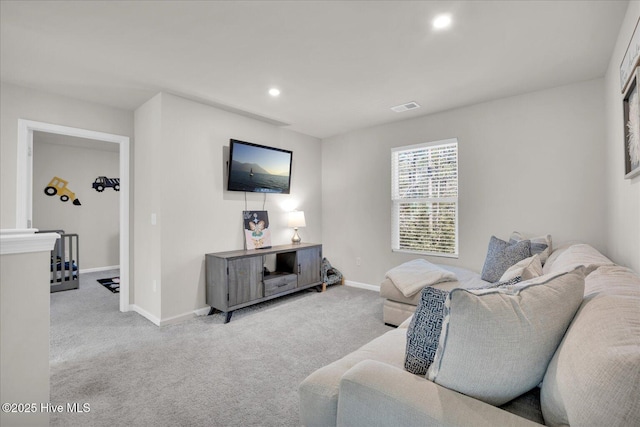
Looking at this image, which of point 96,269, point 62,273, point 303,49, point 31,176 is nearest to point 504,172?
point 303,49

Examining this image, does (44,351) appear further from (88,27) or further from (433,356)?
(88,27)

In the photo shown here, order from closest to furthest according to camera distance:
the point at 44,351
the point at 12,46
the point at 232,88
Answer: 1. the point at 44,351
2. the point at 12,46
3. the point at 232,88

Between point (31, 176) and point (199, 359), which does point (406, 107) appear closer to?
point (199, 359)

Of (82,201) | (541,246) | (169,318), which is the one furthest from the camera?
(82,201)

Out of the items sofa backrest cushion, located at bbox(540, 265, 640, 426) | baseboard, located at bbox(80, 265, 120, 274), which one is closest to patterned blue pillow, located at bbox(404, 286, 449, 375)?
sofa backrest cushion, located at bbox(540, 265, 640, 426)

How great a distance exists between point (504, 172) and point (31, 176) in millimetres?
5074

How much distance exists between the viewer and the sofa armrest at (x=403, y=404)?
0.89 metres

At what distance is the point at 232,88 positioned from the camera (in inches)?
125

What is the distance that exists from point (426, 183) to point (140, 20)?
138 inches

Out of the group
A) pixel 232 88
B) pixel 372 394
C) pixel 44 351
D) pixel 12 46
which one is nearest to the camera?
pixel 372 394

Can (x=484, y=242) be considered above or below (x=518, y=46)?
below

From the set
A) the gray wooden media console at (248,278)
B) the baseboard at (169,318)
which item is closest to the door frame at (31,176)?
the baseboard at (169,318)

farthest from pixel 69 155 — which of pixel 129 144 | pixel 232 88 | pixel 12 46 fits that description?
pixel 232 88

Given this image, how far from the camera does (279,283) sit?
3.88 meters
